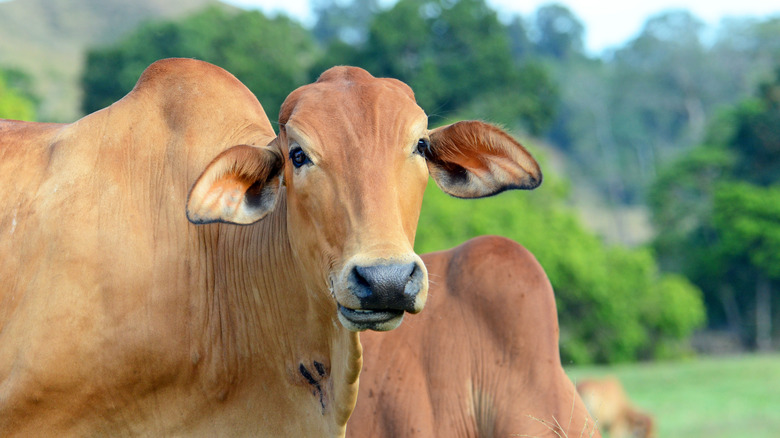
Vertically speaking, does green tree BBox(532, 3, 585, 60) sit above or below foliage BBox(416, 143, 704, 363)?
above

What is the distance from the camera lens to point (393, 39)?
67.1 m

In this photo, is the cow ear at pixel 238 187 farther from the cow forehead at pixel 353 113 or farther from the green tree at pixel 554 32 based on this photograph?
the green tree at pixel 554 32

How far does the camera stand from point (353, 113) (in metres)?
4.05

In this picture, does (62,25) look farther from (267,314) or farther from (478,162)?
(478,162)

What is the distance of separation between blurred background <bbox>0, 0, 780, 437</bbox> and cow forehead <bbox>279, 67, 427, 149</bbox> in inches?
717

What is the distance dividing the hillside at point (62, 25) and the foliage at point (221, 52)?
79.8 ft

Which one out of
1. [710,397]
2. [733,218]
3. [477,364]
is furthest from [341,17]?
[477,364]

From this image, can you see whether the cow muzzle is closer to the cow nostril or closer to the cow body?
the cow nostril


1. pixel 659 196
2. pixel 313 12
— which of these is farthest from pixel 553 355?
pixel 313 12

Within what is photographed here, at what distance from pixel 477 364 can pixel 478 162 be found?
44.4 inches

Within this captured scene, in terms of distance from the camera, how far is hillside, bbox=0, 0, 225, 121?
93.9 metres

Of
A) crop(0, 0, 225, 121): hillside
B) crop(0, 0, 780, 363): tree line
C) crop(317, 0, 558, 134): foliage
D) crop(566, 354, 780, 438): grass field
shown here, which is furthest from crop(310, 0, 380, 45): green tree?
crop(566, 354, 780, 438): grass field

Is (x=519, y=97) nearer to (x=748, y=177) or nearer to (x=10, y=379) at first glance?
(x=748, y=177)

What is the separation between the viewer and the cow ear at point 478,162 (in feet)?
14.9
